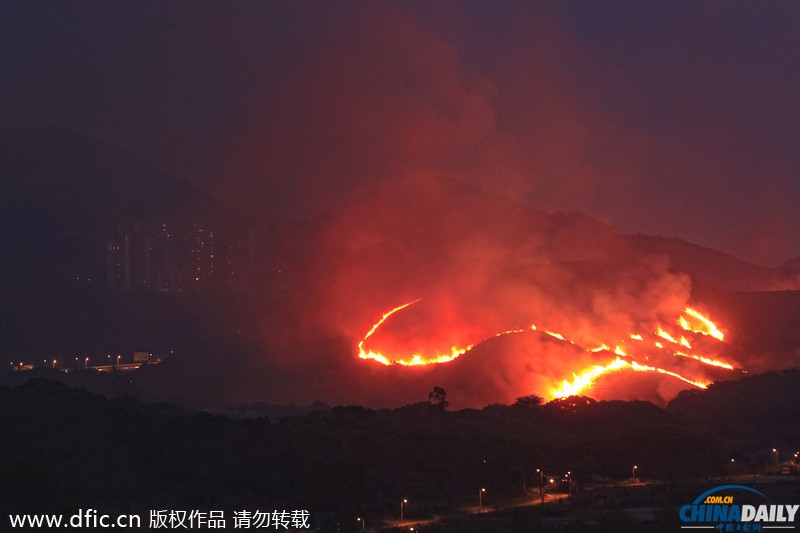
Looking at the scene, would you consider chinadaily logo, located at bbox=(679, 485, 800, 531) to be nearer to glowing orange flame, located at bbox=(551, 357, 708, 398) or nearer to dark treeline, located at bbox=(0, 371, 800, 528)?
dark treeline, located at bbox=(0, 371, 800, 528)

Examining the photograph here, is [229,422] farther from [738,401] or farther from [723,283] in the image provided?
[723,283]

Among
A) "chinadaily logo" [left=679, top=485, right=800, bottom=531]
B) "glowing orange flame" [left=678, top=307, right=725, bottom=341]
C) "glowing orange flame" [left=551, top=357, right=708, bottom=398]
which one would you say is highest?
"glowing orange flame" [left=678, top=307, right=725, bottom=341]

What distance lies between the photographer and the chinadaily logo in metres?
32.2

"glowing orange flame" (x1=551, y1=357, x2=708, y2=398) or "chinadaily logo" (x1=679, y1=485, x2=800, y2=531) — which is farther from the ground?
"glowing orange flame" (x1=551, y1=357, x2=708, y2=398)

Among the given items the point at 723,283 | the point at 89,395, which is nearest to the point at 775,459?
the point at 89,395

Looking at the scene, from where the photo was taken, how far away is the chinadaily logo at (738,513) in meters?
32.2

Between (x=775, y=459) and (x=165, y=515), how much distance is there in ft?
103

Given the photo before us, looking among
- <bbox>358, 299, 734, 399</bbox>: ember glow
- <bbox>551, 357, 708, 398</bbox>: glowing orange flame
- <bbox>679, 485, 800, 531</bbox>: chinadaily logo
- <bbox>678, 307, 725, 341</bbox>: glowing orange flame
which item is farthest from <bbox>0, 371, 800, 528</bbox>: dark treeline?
<bbox>679, 485, 800, 531</bbox>: chinadaily logo

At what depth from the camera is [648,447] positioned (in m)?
53.7

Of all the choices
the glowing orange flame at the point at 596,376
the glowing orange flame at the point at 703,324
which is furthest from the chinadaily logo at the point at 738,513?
the glowing orange flame at the point at 703,324

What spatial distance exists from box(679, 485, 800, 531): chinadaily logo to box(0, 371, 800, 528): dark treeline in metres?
9.98

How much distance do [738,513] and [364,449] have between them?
75.1 feet

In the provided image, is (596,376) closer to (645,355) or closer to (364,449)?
(645,355)

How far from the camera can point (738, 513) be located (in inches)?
1298
